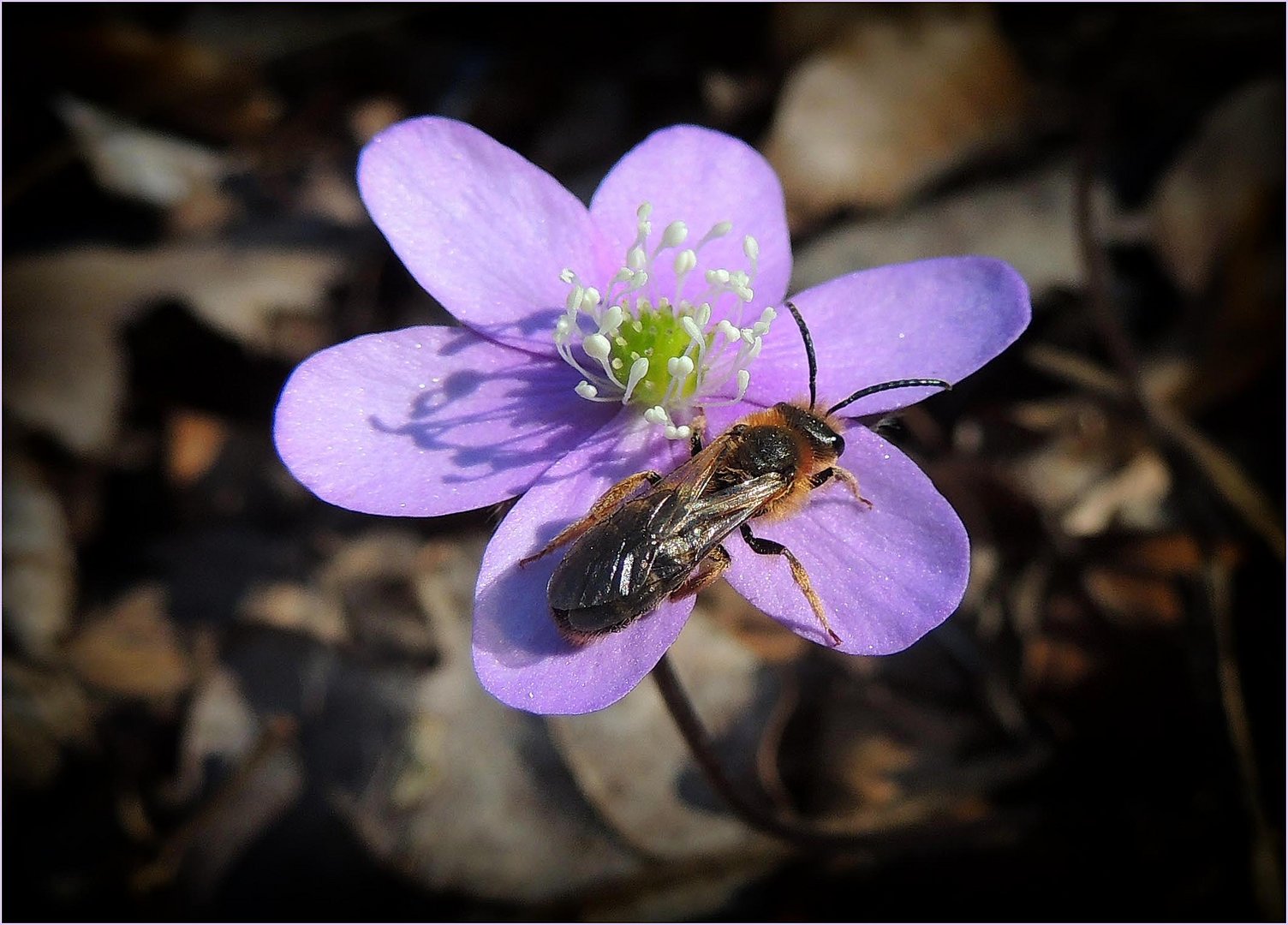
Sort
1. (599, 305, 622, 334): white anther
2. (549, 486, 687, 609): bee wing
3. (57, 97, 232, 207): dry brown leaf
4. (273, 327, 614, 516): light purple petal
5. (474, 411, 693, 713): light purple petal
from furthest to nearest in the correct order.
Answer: (57, 97, 232, 207): dry brown leaf, (599, 305, 622, 334): white anther, (273, 327, 614, 516): light purple petal, (474, 411, 693, 713): light purple petal, (549, 486, 687, 609): bee wing

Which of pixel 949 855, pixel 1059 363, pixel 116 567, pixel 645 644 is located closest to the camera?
pixel 645 644

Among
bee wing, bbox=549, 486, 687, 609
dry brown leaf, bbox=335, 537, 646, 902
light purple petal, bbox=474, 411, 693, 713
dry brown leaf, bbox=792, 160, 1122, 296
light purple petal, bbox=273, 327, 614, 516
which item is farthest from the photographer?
dry brown leaf, bbox=792, 160, 1122, 296

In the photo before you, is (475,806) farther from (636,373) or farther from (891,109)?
(891,109)

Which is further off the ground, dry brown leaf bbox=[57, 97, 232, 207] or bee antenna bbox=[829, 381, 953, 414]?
bee antenna bbox=[829, 381, 953, 414]

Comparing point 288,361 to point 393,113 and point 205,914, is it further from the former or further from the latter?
point 205,914

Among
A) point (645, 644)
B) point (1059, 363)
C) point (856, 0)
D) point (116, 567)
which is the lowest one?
point (116, 567)

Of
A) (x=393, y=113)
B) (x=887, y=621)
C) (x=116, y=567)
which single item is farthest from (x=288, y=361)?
(x=887, y=621)

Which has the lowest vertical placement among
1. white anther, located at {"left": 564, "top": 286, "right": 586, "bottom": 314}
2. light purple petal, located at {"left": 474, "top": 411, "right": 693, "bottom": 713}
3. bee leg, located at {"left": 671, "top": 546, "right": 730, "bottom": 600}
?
light purple petal, located at {"left": 474, "top": 411, "right": 693, "bottom": 713}

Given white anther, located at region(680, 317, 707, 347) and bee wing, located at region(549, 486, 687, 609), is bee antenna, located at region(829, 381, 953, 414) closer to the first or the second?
white anther, located at region(680, 317, 707, 347)

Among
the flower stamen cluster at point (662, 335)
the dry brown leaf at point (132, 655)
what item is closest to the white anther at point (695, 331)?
the flower stamen cluster at point (662, 335)

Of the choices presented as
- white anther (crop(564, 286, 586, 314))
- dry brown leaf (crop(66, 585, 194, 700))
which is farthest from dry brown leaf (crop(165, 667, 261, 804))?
white anther (crop(564, 286, 586, 314))
